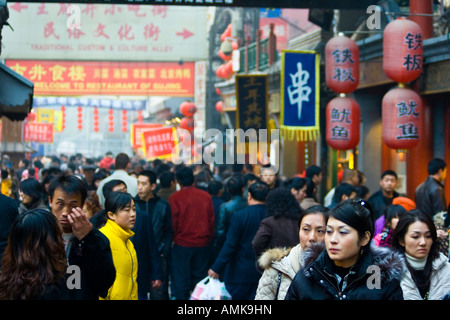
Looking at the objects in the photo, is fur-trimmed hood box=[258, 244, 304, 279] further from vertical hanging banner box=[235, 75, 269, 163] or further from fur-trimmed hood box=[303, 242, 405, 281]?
vertical hanging banner box=[235, 75, 269, 163]

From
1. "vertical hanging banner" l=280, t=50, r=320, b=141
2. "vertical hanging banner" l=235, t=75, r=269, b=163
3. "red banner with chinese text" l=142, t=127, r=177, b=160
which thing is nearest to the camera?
"vertical hanging banner" l=280, t=50, r=320, b=141

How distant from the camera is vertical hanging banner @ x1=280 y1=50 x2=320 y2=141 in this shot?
1183cm

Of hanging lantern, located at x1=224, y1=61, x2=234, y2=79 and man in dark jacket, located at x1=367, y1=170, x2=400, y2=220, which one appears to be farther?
hanging lantern, located at x1=224, y1=61, x2=234, y2=79

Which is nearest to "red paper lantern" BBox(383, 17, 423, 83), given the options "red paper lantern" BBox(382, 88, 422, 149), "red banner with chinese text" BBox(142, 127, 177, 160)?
"red paper lantern" BBox(382, 88, 422, 149)

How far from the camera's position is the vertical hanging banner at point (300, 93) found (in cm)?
1183

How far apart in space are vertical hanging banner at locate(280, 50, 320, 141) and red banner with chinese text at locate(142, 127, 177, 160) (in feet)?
23.9

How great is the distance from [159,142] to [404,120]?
10.2m

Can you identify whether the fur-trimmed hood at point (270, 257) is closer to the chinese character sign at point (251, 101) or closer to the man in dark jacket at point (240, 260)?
the man in dark jacket at point (240, 260)

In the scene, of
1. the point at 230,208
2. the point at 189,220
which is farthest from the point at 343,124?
the point at 189,220

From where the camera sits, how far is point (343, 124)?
1132cm

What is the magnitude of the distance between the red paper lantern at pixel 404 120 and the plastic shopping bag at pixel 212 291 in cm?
449

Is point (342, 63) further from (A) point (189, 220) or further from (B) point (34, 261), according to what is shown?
(B) point (34, 261)

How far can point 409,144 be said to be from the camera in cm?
984

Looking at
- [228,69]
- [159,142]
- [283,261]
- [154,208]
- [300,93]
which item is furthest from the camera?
[228,69]
